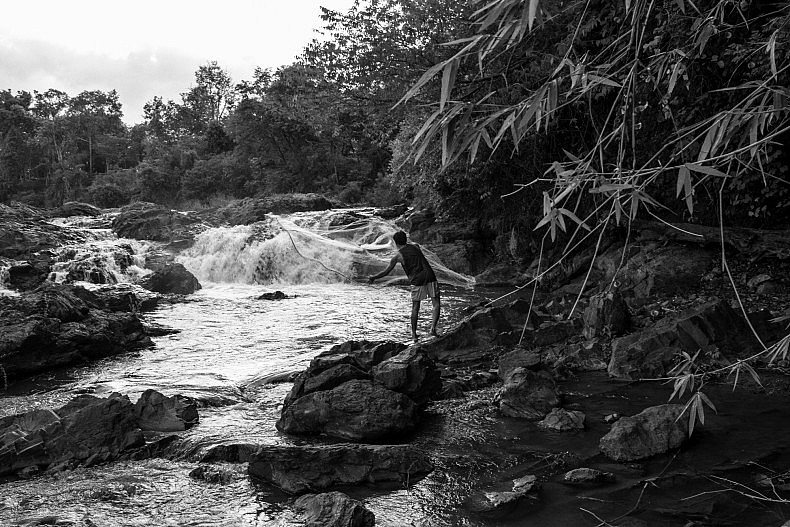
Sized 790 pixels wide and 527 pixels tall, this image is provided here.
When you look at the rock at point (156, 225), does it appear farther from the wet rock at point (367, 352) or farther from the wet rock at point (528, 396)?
the wet rock at point (528, 396)

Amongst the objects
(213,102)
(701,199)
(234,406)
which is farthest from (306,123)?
(234,406)

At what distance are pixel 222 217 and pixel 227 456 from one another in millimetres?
23194

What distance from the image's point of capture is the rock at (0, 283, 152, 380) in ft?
29.3

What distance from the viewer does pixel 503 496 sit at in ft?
14.4

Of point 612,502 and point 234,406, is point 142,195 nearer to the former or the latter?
point 234,406

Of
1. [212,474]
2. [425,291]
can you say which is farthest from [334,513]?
[425,291]

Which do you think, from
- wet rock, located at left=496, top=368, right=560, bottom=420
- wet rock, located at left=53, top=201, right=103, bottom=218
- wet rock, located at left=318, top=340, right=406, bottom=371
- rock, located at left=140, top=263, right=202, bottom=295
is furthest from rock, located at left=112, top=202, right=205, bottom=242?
wet rock, located at left=496, top=368, right=560, bottom=420

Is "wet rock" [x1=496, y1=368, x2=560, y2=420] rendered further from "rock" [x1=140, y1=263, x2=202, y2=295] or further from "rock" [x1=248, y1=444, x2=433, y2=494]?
"rock" [x1=140, y1=263, x2=202, y2=295]

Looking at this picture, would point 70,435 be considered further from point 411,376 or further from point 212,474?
point 411,376

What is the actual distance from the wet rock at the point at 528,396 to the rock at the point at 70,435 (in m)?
3.87

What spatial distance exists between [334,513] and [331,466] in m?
0.88

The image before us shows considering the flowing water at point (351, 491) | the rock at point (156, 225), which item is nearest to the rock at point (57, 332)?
the flowing water at point (351, 491)

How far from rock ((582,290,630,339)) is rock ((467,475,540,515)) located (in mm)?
4438

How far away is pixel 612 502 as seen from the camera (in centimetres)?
422
